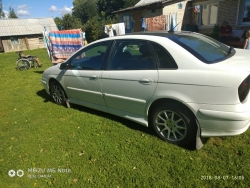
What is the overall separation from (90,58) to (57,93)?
1.49 meters

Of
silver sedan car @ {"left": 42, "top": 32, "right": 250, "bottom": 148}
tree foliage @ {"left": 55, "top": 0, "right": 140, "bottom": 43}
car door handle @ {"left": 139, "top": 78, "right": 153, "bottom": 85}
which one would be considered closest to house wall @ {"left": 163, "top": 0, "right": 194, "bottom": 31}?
tree foliage @ {"left": 55, "top": 0, "right": 140, "bottom": 43}

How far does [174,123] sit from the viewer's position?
2.77m

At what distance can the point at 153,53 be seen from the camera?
2795mm

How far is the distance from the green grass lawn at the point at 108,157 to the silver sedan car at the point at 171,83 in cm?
32

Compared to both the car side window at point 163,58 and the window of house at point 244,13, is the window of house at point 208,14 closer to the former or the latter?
the window of house at point 244,13

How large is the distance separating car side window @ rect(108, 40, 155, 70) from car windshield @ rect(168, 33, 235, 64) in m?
0.43

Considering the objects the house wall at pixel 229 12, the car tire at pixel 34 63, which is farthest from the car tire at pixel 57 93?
the house wall at pixel 229 12

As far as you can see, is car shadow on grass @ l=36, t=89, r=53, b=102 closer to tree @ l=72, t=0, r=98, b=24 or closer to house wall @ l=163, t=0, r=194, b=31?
house wall @ l=163, t=0, r=194, b=31

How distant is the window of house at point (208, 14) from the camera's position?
13.3 metres

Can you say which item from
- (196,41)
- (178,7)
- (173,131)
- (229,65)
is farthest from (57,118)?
(178,7)

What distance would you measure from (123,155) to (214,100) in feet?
4.88

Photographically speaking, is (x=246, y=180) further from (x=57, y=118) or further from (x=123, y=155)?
(x=57, y=118)

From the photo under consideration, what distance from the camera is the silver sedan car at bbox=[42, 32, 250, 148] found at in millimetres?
2264

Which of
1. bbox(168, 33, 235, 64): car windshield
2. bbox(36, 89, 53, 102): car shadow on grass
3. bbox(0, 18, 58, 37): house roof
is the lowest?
bbox(36, 89, 53, 102): car shadow on grass
